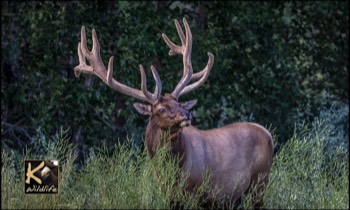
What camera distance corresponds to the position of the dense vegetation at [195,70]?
12.9m

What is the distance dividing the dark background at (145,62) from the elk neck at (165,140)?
330 centimetres

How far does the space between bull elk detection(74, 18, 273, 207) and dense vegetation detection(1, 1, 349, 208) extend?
0.25m

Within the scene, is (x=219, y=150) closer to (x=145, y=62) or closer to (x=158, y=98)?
(x=158, y=98)

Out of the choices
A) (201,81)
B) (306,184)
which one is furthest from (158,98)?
(306,184)

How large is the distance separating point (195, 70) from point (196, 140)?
4.27 meters

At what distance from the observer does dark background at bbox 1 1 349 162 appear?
1334cm

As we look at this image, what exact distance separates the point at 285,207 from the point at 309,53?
8.43 meters

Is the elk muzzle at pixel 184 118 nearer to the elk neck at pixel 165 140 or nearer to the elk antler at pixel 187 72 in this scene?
the elk neck at pixel 165 140

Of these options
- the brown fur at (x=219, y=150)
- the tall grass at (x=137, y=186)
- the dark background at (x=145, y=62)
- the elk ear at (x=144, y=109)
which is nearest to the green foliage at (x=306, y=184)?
the tall grass at (x=137, y=186)

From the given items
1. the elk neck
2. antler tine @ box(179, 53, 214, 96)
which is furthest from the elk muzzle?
antler tine @ box(179, 53, 214, 96)

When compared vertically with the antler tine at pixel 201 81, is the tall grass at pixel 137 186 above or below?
below

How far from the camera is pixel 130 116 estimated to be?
46.3 ft

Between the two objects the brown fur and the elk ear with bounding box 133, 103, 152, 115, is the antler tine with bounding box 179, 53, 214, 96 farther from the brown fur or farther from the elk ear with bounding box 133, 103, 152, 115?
the elk ear with bounding box 133, 103, 152, 115

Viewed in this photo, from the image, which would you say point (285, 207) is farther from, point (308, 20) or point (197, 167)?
point (308, 20)
